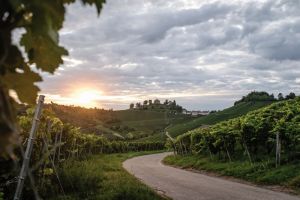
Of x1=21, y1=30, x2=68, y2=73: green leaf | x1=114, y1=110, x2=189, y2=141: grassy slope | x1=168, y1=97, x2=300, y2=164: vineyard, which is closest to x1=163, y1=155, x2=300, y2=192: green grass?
x1=168, y1=97, x2=300, y2=164: vineyard

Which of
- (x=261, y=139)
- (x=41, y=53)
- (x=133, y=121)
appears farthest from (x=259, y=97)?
(x=41, y=53)

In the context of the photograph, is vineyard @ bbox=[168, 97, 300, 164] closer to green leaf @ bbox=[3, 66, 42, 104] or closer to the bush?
the bush

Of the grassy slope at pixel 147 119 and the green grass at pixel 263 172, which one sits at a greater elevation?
the grassy slope at pixel 147 119

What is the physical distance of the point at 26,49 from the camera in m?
1.32

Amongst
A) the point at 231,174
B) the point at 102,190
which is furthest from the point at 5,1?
the point at 231,174

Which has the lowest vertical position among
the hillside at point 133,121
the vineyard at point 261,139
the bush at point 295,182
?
the bush at point 295,182

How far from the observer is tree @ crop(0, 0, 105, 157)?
35.9 inches

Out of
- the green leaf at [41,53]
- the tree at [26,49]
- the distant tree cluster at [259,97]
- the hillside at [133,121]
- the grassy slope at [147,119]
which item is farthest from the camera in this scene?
the grassy slope at [147,119]

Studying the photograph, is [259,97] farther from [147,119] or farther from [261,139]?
[261,139]

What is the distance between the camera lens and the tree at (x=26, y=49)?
2.99ft

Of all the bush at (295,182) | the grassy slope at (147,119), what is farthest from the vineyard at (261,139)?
the grassy slope at (147,119)

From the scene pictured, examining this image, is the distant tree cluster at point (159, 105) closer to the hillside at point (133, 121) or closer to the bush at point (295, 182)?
the hillside at point (133, 121)

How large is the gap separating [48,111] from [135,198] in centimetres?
445

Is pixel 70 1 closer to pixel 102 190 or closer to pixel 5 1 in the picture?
pixel 5 1
